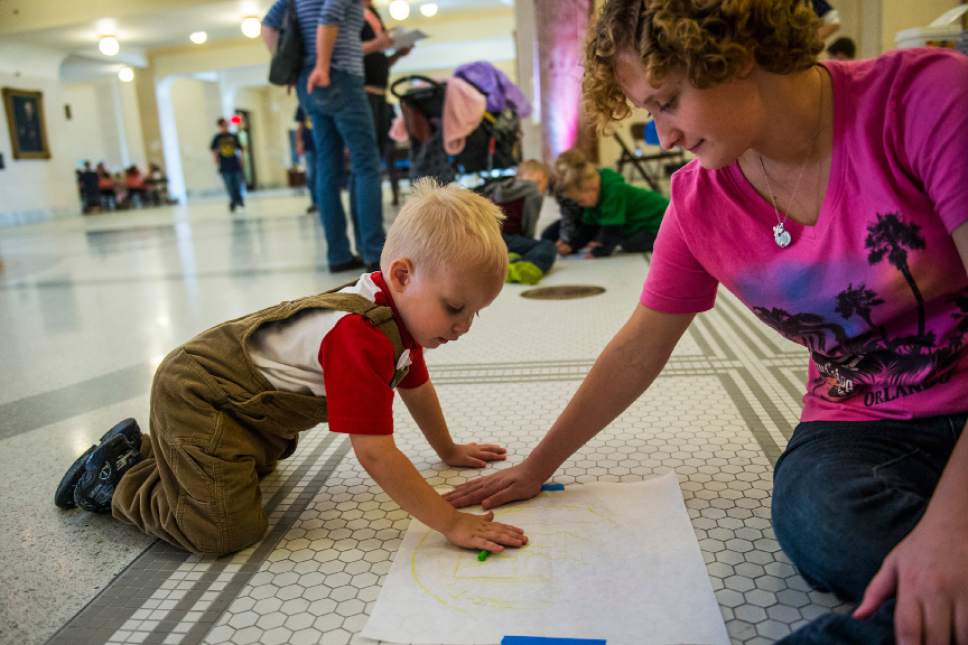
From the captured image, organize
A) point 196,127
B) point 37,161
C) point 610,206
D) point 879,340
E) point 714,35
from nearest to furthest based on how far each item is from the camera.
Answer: point 714,35 < point 879,340 < point 610,206 < point 37,161 < point 196,127

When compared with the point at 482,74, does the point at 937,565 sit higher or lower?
lower

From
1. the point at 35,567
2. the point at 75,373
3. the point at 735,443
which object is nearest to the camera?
the point at 35,567

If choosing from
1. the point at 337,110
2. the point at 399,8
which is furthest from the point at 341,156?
the point at 399,8

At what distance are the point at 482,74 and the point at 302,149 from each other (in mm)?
4687

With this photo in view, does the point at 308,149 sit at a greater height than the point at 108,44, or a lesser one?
lesser

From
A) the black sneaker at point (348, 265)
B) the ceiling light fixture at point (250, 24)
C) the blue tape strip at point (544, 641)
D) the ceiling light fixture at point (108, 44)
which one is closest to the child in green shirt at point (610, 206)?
the black sneaker at point (348, 265)

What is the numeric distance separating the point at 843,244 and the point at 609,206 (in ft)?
8.68

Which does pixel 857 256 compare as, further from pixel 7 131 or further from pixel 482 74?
pixel 7 131

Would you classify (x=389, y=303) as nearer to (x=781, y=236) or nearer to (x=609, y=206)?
(x=781, y=236)

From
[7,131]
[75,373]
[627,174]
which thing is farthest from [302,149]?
[75,373]

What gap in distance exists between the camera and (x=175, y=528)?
95 centimetres

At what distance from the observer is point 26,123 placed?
11.0m

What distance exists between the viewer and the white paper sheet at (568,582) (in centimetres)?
74

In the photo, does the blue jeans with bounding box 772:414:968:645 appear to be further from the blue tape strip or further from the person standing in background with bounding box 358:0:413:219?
the person standing in background with bounding box 358:0:413:219
